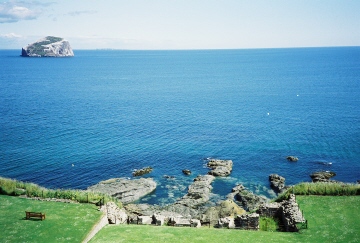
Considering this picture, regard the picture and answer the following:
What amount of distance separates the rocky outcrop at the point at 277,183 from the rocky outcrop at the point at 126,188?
72.8 ft

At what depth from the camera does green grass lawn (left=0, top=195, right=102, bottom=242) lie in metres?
28.9

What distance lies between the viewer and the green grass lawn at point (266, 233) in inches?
1148

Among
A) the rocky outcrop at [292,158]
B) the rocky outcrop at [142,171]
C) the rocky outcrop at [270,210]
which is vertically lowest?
the rocky outcrop at [142,171]

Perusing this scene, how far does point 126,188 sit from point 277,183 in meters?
27.9

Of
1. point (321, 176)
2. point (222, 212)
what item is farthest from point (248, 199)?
point (321, 176)

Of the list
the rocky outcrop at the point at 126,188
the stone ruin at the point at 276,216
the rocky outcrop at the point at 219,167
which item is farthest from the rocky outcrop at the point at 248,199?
the rocky outcrop at the point at 126,188

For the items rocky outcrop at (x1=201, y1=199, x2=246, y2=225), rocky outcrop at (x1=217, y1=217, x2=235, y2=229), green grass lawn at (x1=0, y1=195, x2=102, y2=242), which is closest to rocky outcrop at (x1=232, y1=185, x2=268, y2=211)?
rocky outcrop at (x1=201, y1=199, x2=246, y2=225)

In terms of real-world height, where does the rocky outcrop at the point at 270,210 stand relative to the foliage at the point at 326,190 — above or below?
below

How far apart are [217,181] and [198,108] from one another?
197 ft

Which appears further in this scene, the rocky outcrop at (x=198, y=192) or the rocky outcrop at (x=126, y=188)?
the rocky outcrop at (x=126, y=188)

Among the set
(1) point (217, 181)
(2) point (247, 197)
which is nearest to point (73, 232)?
(2) point (247, 197)

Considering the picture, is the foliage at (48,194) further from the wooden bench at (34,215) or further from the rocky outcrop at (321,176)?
the rocky outcrop at (321,176)

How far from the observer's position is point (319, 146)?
252 ft

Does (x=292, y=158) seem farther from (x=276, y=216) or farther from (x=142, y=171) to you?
(x=276, y=216)
